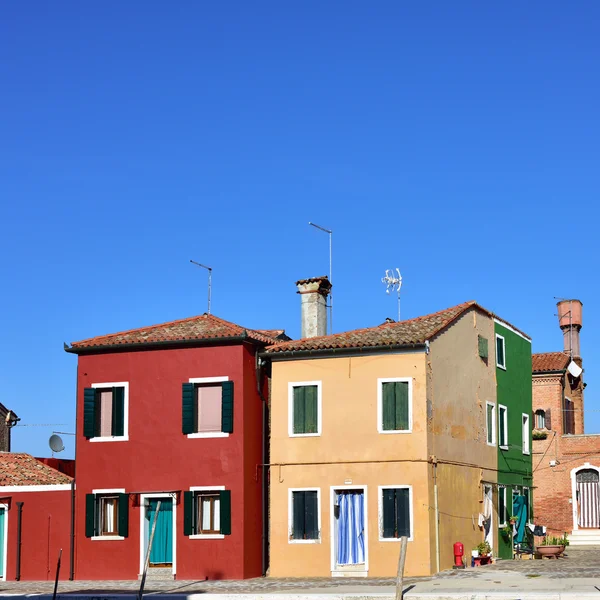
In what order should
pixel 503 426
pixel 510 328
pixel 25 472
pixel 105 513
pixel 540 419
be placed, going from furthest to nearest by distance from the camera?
pixel 540 419, pixel 510 328, pixel 503 426, pixel 25 472, pixel 105 513

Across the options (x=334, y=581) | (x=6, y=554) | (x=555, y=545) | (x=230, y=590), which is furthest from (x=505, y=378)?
(x=6, y=554)

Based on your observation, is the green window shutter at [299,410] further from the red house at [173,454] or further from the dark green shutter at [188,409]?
the dark green shutter at [188,409]

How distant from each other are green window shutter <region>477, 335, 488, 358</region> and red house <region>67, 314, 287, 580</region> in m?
6.58

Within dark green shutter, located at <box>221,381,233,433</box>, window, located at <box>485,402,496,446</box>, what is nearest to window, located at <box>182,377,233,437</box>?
dark green shutter, located at <box>221,381,233,433</box>

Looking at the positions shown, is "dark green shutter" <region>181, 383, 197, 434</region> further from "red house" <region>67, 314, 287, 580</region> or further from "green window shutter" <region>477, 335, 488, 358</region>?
"green window shutter" <region>477, 335, 488, 358</region>

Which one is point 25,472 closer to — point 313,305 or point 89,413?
point 89,413

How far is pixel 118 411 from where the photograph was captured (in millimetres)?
30719

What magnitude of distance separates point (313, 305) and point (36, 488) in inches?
389

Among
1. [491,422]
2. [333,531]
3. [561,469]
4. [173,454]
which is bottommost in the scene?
[333,531]

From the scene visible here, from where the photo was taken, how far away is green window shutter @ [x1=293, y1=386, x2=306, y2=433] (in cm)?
2977

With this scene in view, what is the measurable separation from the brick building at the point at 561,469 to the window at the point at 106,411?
20844mm

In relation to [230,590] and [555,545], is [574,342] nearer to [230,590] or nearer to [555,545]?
[555,545]

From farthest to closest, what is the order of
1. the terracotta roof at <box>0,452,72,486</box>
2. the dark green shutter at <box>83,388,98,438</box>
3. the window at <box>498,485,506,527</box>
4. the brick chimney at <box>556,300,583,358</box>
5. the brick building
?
the brick chimney at <box>556,300,583,358</box> < the brick building < the window at <box>498,485,506,527</box> < the terracotta roof at <box>0,452,72,486</box> < the dark green shutter at <box>83,388,98,438</box>

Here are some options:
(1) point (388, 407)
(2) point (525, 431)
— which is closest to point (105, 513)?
(1) point (388, 407)
